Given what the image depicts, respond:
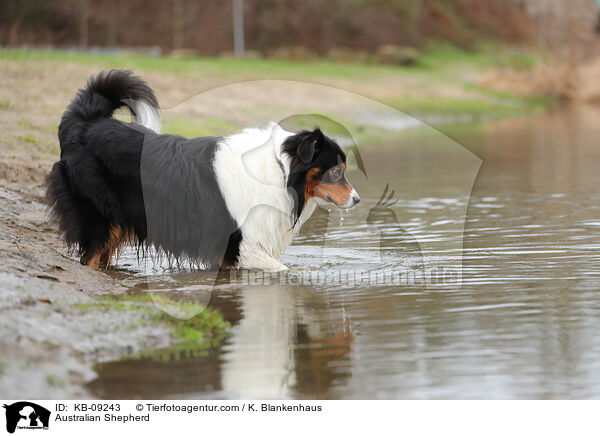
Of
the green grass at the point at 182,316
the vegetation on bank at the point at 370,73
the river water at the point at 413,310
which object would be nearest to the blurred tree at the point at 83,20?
the vegetation on bank at the point at 370,73

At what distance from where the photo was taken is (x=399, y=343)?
5598mm

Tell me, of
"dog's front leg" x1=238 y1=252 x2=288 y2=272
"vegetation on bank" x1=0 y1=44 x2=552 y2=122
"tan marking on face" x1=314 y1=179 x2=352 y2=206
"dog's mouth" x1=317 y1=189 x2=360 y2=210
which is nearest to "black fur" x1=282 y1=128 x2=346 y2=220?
"tan marking on face" x1=314 y1=179 x2=352 y2=206

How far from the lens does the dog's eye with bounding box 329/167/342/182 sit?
721cm

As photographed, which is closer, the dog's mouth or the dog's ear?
the dog's ear

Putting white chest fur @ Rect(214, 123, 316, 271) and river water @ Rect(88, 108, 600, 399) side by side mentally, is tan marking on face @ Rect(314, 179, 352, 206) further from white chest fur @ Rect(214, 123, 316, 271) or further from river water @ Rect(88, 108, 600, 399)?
river water @ Rect(88, 108, 600, 399)

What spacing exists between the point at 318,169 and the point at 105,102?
2105 mm

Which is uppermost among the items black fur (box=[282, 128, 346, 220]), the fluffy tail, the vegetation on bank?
the vegetation on bank

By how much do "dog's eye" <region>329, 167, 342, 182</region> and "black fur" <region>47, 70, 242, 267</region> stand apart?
0.99m

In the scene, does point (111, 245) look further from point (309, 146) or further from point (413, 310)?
point (413, 310)

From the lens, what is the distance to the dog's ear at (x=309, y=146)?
6.98 meters

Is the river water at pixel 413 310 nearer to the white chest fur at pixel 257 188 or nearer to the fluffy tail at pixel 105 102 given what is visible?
the white chest fur at pixel 257 188

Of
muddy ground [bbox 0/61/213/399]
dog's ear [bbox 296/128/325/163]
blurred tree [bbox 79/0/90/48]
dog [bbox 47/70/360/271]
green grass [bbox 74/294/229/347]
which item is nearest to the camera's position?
muddy ground [bbox 0/61/213/399]
